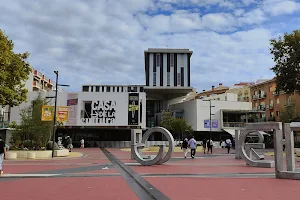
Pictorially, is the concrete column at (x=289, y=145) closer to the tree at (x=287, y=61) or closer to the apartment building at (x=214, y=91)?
the tree at (x=287, y=61)

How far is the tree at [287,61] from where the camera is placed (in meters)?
34.7

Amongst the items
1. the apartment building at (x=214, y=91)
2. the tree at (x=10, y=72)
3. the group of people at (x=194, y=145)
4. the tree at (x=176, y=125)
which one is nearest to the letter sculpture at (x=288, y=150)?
the group of people at (x=194, y=145)

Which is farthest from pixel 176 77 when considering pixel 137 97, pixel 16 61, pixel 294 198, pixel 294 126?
pixel 294 198

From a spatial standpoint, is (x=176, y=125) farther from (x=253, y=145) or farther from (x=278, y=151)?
(x=278, y=151)

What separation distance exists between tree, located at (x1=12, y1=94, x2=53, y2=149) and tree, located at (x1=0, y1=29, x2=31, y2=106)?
1.80 metres

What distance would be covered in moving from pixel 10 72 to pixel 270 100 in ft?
159

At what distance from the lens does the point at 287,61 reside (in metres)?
36.2

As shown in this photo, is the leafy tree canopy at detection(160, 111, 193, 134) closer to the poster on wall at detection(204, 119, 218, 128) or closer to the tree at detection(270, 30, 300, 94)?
the poster on wall at detection(204, 119, 218, 128)

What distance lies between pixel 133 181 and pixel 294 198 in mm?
5281

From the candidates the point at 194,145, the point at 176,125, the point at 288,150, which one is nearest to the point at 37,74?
the point at 176,125

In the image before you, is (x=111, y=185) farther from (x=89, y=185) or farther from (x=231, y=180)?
(x=231, y=180)

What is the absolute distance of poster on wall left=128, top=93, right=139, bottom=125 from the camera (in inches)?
1975

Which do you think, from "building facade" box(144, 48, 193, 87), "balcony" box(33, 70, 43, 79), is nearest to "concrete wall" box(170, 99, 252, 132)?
"building facade" box(144, 48, 193, 87)

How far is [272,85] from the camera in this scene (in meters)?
58.1
